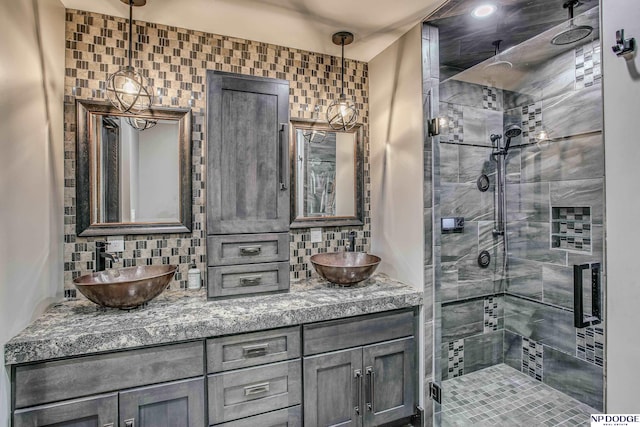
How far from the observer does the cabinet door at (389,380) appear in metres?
1.98

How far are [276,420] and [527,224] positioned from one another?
6.88 feet

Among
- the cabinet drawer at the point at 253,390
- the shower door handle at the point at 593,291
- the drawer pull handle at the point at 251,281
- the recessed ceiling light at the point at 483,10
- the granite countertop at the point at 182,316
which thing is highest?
the recessed ceiling light at the point at 483,10

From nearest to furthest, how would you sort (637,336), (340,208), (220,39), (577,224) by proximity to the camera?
(637,336) → (577,224) → (220,39) → (340,208)

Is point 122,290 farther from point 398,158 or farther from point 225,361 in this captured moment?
point 398,158

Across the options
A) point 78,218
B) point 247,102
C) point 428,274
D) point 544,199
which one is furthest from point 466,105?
point 78,218

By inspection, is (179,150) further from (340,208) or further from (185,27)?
(340,208)

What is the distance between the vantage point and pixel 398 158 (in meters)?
2.38

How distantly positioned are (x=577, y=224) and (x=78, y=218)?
9.58 ft

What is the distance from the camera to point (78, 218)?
1987 mm

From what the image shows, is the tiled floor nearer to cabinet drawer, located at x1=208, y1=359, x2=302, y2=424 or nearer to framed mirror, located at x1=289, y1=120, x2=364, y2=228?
cabinet drawer, located at x1=208, y1=359, x2=302, y2=424

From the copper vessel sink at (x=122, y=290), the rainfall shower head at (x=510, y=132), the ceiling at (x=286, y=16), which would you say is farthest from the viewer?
the rainfall shower head at (x=510, y=132)

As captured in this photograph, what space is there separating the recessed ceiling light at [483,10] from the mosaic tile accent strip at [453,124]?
539 millimetres

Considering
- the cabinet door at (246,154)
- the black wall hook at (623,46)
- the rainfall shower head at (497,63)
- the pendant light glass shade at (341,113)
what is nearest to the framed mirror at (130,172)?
the cabinet door at (246,154)

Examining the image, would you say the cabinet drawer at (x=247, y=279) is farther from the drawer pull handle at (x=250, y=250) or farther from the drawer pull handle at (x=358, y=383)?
the drawer pull handle at (x=358, y=383)
